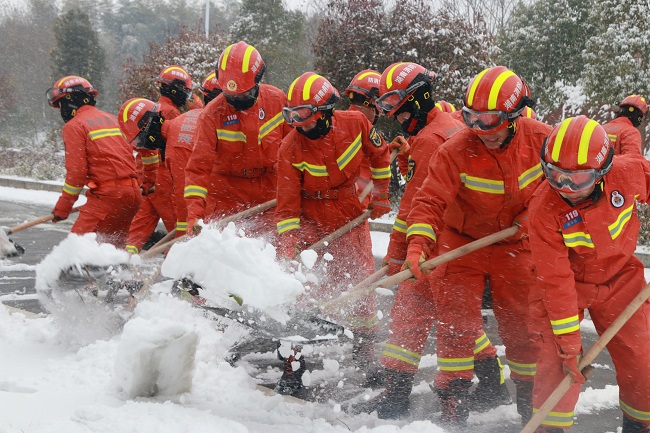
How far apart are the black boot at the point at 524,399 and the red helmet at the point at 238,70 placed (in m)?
2.87

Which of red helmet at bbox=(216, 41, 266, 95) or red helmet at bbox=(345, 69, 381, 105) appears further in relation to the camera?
red helmet at bbox=(345, 69, 381, 105)

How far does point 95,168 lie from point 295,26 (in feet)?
55.4

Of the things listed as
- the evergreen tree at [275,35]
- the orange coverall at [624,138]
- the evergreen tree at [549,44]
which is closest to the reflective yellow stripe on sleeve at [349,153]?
→ the orange coverall at [624,138]

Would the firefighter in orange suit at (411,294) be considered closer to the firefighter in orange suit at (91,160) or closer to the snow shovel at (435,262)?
the snow shovel at (435,262)

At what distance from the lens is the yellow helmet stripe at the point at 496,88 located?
12.4 feet

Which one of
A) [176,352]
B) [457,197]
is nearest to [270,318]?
[176,352]

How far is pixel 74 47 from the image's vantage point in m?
26.1

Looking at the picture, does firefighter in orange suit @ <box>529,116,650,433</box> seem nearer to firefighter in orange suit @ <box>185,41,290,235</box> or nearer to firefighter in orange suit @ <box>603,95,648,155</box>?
firefighter in orange suit @ <box>185,41,290,235</box>

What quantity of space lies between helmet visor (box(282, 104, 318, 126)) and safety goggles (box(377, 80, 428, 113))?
49cm

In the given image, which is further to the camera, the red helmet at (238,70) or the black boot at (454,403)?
the red helmet at (238,70)

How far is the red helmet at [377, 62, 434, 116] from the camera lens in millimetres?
4473

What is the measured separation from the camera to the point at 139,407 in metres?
3.52

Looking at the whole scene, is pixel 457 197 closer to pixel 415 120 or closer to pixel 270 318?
pixel 415 120

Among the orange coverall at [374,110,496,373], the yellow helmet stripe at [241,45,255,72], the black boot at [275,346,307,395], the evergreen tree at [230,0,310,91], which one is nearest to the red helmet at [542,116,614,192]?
the orange coverall at [374,110,496,373]
